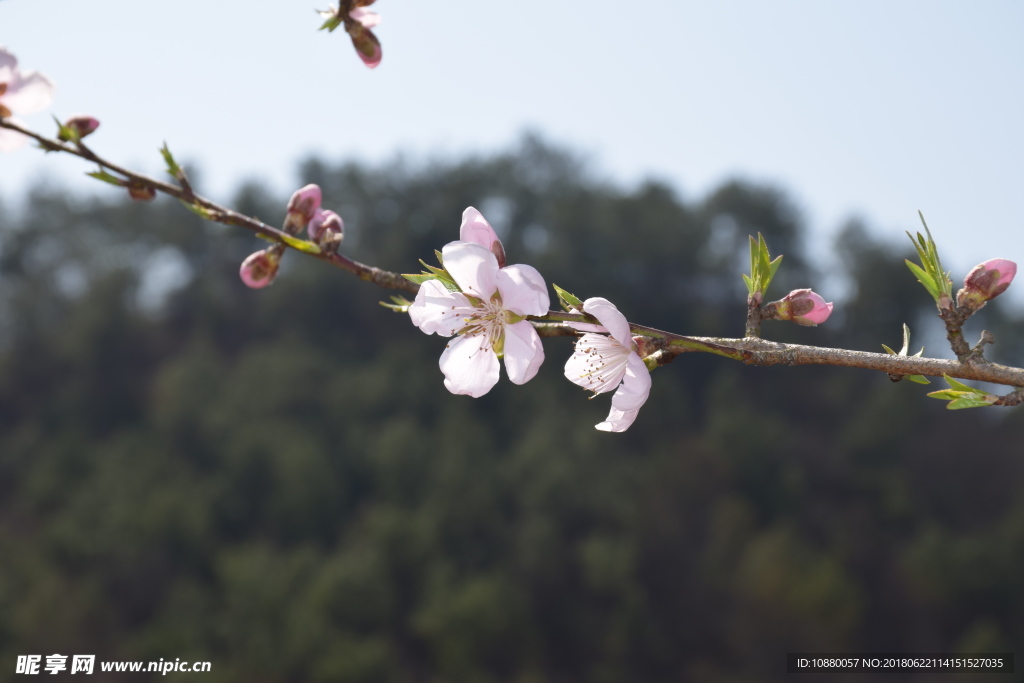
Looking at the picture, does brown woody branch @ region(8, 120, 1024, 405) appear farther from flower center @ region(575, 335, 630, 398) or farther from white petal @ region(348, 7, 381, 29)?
white petal @ region(348, 7, 381, 29)

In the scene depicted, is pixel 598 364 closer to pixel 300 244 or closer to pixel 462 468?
pixel 300 244

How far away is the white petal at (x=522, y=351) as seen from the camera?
0.75 m

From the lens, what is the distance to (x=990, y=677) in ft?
65.6

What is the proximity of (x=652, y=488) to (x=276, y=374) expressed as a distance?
11.5 meters

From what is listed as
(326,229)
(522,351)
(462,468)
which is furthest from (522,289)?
(462,468)

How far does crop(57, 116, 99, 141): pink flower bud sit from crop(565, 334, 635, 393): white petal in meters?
0.55

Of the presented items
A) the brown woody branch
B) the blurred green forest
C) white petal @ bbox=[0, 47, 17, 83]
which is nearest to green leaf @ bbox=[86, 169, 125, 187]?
the brown woody branch

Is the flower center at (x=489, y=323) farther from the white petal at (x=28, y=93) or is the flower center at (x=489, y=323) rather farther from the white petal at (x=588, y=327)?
the white petal at (x=28, y=93)

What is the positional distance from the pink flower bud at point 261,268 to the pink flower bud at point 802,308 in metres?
0.58

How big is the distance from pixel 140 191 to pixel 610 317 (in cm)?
51

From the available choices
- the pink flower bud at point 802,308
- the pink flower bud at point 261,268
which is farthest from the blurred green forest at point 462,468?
→ the pink flower bud at point 802,308

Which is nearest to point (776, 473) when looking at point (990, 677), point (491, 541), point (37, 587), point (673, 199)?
point (990, 677)

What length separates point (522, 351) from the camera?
0.76 meters

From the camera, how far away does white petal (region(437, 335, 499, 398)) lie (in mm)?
819
